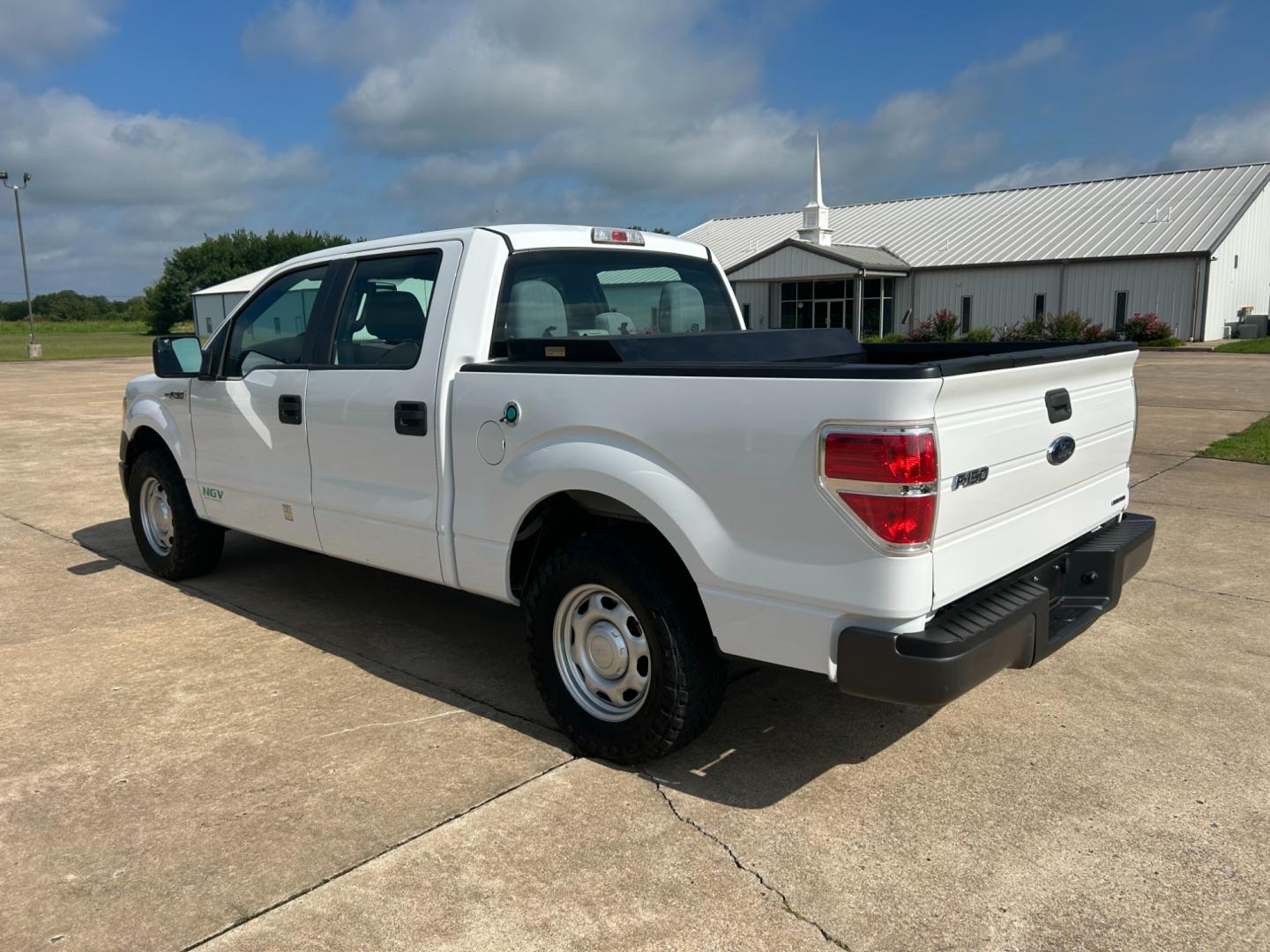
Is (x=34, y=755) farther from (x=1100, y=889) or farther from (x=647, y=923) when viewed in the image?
(x=1100, y=889)

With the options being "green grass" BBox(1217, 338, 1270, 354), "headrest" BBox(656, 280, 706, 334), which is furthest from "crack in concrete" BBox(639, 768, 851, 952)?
"green grass" BBox(1217, 338, 1270, 354)

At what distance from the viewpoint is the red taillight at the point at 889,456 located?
280 centimetres

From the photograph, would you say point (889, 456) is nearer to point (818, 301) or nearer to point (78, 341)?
point (818, 301)

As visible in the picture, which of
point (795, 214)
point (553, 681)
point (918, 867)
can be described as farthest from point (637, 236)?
point (795, 214)

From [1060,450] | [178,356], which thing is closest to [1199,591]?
[1060,450]

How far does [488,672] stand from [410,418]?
1.29 meters

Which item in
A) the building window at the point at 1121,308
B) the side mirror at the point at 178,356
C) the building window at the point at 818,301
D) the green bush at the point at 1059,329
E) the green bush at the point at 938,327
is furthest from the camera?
the building window at the point at 818,301

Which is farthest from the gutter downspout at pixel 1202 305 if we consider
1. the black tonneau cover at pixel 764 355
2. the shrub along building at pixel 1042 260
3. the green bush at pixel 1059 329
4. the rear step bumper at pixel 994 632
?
the rear step bumper at pixel 994 632

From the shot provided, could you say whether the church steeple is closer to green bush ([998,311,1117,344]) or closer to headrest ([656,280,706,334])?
green bush ([998,311,1117,344])

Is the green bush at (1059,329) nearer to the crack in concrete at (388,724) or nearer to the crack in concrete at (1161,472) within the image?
the crack in concrete at (1161,472)

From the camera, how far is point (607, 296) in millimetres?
A: 4797

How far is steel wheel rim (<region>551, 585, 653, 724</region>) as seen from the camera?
364 centimetres

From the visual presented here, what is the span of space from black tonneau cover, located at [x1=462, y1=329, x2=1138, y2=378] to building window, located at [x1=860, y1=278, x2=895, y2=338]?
A: 3777 cm

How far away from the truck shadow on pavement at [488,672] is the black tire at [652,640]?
0.21 m
